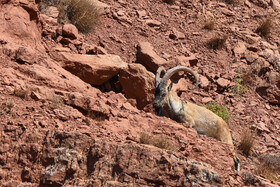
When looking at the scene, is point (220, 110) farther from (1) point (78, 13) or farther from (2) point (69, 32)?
(1) point (78, 13)

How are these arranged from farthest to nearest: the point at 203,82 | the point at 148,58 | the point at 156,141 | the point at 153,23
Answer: the point at 153,23
the point at 203,82
the point at 148,58
the point at 156,141

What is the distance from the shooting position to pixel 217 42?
1247cm

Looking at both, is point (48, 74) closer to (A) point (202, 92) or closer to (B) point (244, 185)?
(B) point (244, 185)

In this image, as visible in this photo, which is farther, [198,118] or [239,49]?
[239,49]

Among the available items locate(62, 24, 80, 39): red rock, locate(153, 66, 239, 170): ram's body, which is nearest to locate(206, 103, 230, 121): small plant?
locate(153, 66, 239, 170): ram's body

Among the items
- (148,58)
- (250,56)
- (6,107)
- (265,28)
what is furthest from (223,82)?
(6,107)

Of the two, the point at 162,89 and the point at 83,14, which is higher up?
the point at 83,14

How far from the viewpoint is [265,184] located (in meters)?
5.67

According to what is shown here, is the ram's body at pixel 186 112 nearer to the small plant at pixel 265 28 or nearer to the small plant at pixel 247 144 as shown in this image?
the small plant at pixel 247 144

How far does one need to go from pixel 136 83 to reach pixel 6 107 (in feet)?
13.3

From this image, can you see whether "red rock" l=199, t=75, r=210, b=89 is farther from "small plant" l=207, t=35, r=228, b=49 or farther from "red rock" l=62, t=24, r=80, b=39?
"red rock" l=62, t=24, r=80, b=39

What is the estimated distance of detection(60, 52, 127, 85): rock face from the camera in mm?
8812

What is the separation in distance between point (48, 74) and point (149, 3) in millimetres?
6088

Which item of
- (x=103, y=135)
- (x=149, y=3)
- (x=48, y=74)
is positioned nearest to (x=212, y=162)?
(x=103, y=135)
